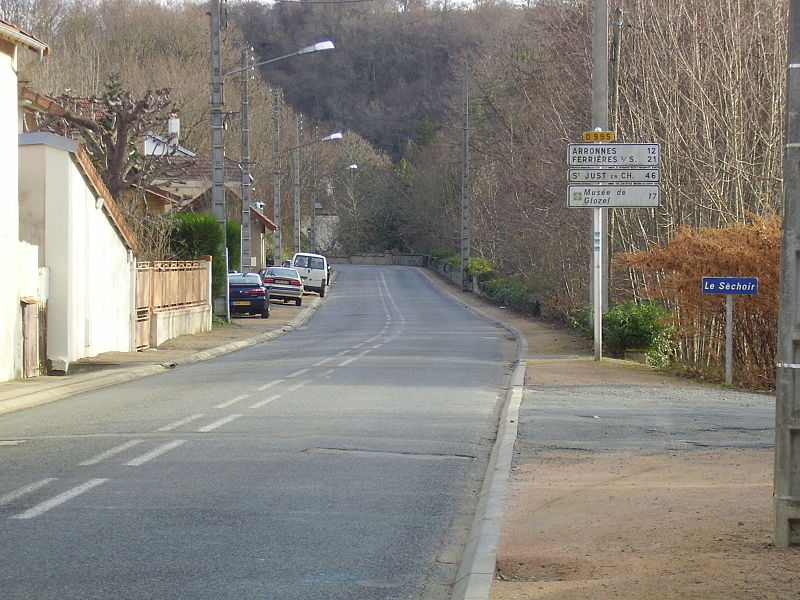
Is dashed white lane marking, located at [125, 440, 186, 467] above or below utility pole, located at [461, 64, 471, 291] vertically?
below

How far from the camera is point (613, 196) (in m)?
18.9

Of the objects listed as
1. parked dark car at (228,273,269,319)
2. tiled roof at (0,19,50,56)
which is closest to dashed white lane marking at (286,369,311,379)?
tiled roof at (0,19,50,56)

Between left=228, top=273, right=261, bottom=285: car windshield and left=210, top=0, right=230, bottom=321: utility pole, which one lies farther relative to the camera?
left=228, top=273, right=261, bottom=285: car windshield

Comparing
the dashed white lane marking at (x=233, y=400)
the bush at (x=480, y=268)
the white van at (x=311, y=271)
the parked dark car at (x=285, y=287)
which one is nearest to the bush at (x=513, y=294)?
the bush at (x=480, y=268)

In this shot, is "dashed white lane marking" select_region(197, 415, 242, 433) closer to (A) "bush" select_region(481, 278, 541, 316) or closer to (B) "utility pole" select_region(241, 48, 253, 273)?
(B) "utility pole" select_region(241, 48, 253, 273)

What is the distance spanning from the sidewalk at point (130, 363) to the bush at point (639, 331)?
8.31m

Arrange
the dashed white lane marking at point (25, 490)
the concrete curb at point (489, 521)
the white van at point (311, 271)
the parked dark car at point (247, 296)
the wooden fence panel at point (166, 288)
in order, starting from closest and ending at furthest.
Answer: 1. the concrete curb at point (489, 521)
2. the dashed white lane marking at point (25, 490)
3. the wooden fence panel at point (166, 288)
4. the parked dark car at point (247, 296)
5. the white van at point (311, 271)

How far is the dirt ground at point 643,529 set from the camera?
17.3 feet

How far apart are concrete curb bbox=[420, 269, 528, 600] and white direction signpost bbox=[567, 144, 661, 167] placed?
22.7ft


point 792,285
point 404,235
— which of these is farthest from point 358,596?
point 404,235

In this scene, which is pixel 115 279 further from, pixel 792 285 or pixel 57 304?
pixel 792 285

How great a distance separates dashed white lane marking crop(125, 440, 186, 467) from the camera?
921cm

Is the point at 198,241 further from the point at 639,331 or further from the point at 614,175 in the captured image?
the point at 614,175

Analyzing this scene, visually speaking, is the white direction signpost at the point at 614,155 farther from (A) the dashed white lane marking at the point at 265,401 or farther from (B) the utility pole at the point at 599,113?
(A) the dashed white lane marking at the point at 265,401
